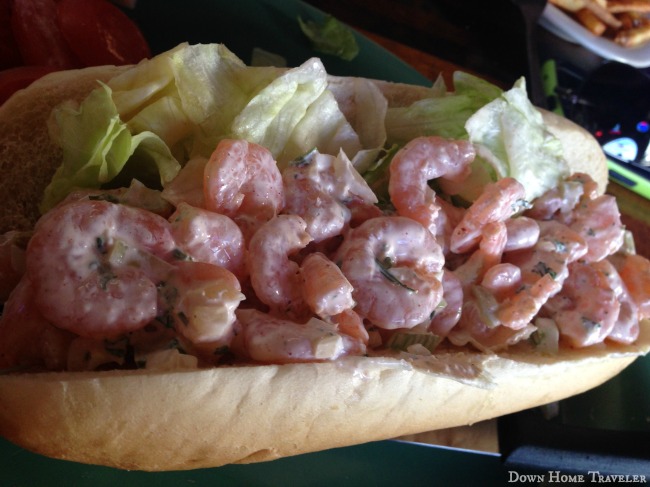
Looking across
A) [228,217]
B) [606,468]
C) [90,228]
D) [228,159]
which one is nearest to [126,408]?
[90,228]

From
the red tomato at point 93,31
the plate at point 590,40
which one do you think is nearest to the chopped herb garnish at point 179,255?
the red tomato at point 93,31

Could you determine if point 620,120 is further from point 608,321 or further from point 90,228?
point 90,228

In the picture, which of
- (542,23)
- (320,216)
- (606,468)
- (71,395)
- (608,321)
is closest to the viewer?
(71,395)

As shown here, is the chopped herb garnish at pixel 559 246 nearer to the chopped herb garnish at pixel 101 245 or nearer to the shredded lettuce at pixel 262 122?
the shredded lettuce at pixel 262 122

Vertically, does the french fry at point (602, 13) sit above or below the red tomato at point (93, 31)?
below

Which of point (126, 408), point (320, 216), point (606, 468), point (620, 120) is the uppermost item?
point (320, 216)

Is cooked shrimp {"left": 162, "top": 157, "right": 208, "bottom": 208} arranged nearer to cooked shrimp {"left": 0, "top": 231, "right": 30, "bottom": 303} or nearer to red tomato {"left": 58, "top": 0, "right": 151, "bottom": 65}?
cooked shrimp {"left": 0, "top": 231, "right": 30, "bottom": 303}

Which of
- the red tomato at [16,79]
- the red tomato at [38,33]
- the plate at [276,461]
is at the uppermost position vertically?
the red tomato at [38,33]

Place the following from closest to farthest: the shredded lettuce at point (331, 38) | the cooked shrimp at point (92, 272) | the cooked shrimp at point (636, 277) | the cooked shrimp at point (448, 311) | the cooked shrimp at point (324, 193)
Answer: the cooked shrimp at point (92, 272)
the cooked shrimp at point (324, 193)
the cooked shrimp at point (448, 311)
the cooked shrimp at point (636, 277)
the shredded lettuce at point (331, 38)
